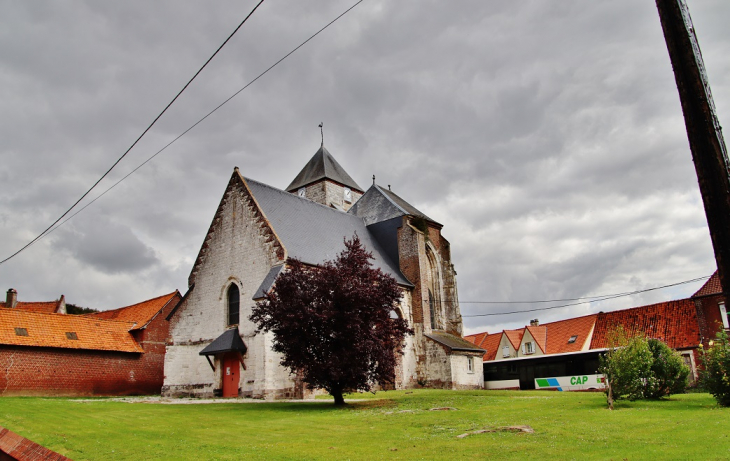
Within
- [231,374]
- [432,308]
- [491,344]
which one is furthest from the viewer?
[491,344]

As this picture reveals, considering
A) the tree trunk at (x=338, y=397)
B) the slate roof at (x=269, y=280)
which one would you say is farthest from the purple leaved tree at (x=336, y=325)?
the slate roof at (x=269, y=280)

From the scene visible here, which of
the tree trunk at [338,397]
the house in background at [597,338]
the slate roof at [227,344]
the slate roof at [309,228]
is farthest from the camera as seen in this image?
the house in background at [597,338]

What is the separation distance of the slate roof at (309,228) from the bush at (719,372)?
13.8 metres

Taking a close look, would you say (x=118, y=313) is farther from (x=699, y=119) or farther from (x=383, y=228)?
(x=699, y=119)

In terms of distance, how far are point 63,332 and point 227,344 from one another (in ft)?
33.8

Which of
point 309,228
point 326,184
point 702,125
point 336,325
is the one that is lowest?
point 336,325

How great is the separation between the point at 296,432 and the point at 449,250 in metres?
25.8

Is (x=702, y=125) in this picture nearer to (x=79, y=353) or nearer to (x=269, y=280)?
(x=269, y=280)

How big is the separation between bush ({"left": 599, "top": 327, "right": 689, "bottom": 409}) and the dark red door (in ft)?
53.4

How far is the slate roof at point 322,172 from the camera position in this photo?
4825cm

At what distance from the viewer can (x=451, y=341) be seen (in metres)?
31.9

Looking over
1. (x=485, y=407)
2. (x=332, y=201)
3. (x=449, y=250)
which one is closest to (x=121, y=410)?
(x=485, y=407)

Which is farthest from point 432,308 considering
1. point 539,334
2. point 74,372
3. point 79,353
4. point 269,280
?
point 74,372

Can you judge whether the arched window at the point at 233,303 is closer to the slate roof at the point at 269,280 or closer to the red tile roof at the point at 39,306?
the slate roof at the point at 269,280
